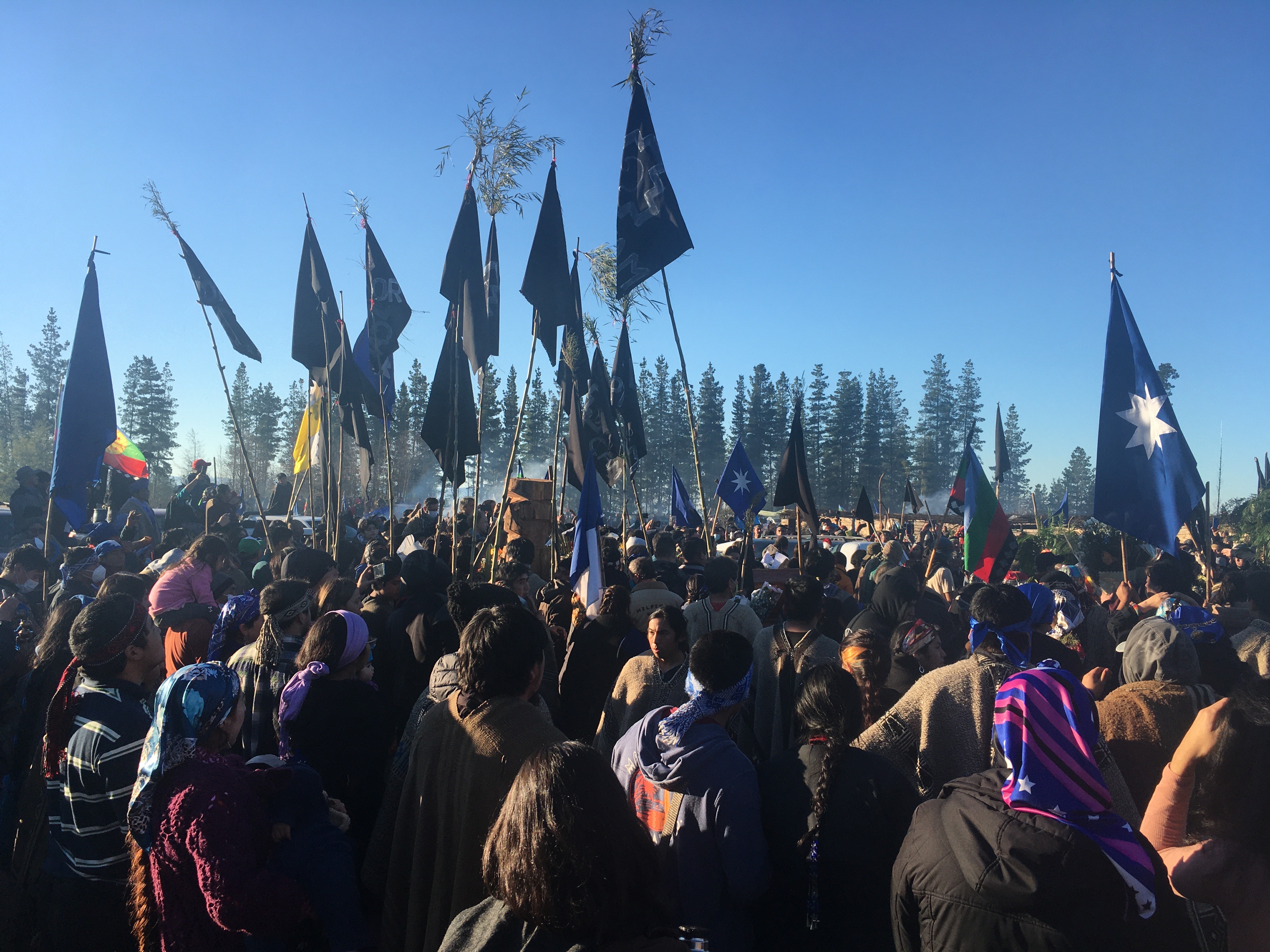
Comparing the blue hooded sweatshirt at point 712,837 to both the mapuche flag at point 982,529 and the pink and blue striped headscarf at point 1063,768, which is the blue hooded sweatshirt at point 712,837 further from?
the mapuche flag at point 982,529

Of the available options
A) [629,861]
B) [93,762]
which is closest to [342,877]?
[93,762]

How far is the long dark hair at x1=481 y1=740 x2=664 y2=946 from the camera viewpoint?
1.61m

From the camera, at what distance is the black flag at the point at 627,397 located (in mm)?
11469

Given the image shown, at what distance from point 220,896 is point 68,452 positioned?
6.73 metres

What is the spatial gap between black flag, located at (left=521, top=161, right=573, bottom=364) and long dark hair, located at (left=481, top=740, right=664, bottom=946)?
23.0 ft

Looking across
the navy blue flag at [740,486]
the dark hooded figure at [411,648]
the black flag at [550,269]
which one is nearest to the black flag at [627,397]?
the navy blue flag at [740,486]

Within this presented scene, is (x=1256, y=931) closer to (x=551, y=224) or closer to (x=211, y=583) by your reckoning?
(x=211, y=583)

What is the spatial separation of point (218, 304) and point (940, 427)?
96.9m

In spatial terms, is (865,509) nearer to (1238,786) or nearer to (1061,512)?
(1061,512)

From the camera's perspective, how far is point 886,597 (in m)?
6.28

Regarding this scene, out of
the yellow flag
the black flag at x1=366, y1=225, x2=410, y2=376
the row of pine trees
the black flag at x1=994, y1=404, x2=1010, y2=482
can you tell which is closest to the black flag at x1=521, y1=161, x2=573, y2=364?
the black flag at x1=366, y1=225, x2=410, y2=376

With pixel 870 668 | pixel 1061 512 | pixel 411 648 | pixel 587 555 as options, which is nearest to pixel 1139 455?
pixel 870 668

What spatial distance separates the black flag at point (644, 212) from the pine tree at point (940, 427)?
9083cm

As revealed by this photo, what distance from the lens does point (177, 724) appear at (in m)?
2.56
